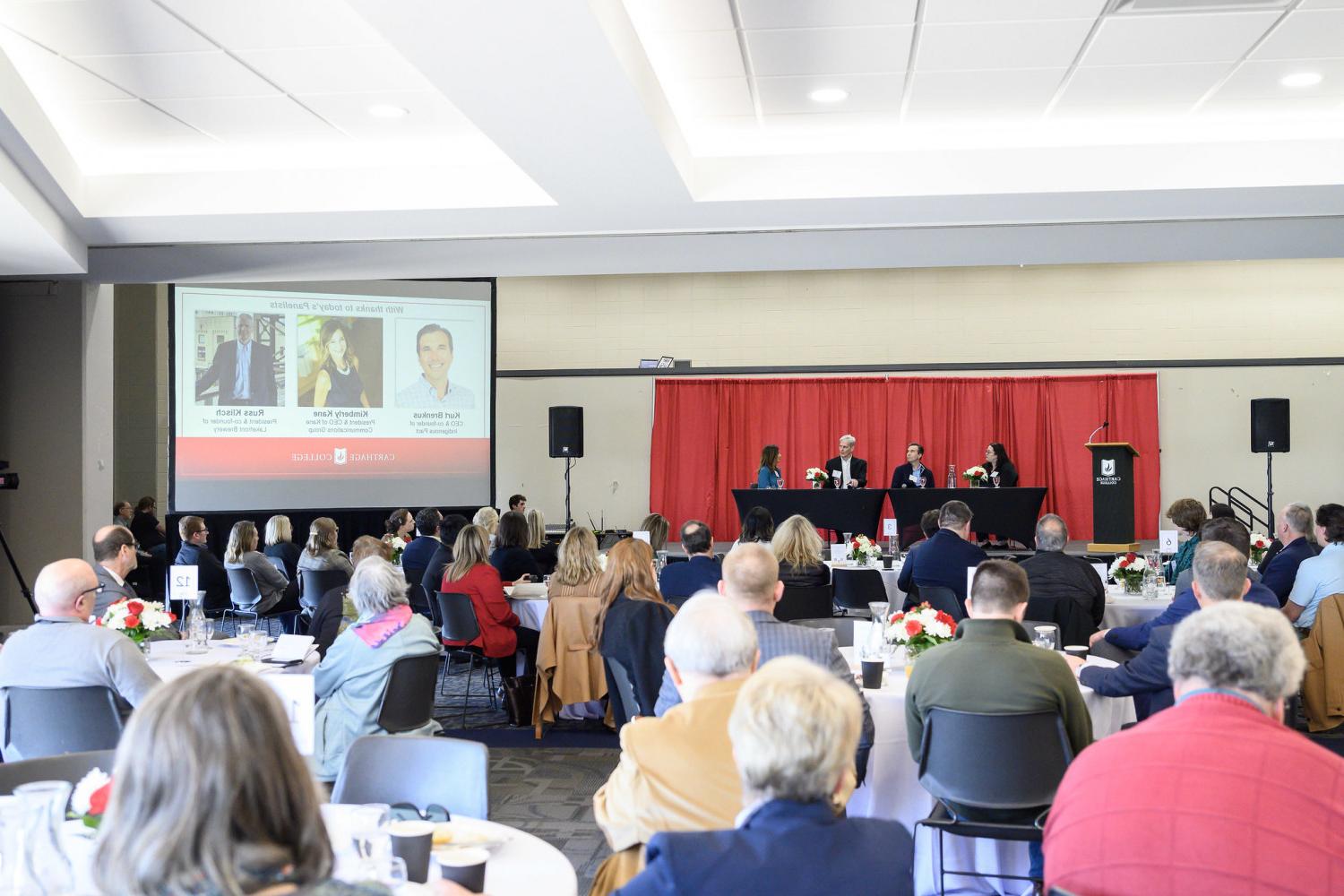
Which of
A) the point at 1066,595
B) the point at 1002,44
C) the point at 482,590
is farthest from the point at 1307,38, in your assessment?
the point at 482,590

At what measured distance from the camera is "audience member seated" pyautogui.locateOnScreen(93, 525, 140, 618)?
5199mm

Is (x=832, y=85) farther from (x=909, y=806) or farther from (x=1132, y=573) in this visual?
(x=909, y=806)

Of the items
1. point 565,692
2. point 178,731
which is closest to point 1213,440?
point 565,692

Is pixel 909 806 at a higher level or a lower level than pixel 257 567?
lower

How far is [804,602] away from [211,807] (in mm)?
5455

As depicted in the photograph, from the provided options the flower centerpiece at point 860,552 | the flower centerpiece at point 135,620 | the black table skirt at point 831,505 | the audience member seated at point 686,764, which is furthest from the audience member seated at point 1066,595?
the black table skirt at point 831,505

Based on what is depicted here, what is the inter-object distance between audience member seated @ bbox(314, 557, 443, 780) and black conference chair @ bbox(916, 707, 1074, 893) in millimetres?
1986

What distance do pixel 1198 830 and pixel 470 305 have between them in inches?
366

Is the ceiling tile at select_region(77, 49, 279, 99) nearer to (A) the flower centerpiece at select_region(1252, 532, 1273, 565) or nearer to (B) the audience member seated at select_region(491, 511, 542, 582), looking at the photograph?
(B) the audience member seated at select_region(491, 511, 542, 582)

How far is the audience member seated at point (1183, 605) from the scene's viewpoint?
4.50m

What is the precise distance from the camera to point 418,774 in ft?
9.53

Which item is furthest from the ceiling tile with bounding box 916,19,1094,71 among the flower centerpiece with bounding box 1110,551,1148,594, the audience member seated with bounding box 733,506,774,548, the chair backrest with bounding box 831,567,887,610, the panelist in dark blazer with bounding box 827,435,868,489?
the panelist in dark blazer with bounding box 827,435,868,489

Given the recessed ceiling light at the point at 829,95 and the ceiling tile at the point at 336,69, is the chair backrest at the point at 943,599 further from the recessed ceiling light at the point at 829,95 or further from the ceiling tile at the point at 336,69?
the ceiling tile at the point at 336,69

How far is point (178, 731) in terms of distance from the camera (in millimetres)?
1360
